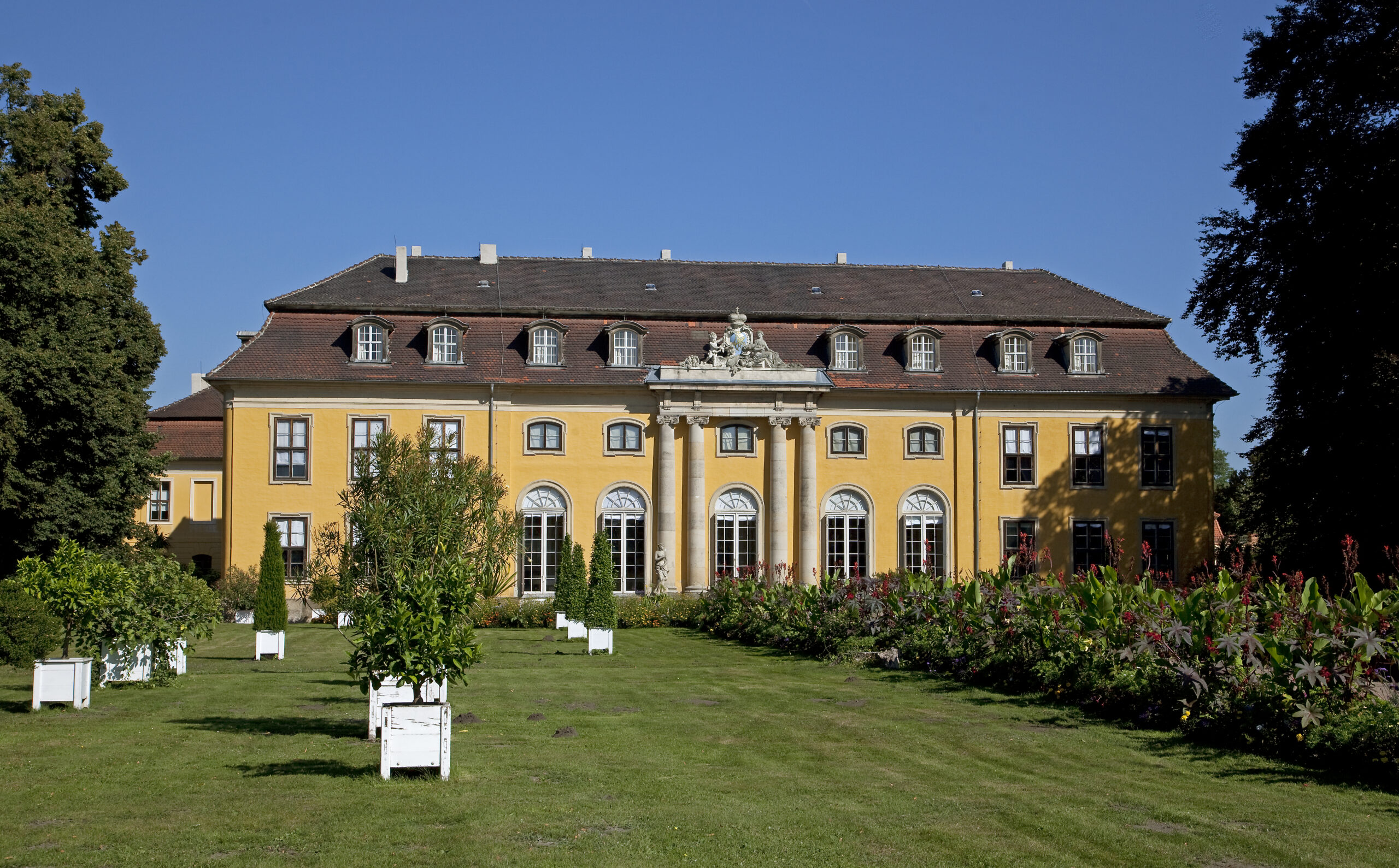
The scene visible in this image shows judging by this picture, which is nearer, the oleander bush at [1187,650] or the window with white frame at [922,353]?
Answer: the oleander bush at [1187,650]

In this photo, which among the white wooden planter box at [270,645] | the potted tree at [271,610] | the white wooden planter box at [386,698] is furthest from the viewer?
the potted tree at [271,610]

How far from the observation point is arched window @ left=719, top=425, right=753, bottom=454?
41987 millimetres

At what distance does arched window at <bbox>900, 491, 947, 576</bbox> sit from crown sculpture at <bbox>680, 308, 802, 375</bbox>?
19.9 feet

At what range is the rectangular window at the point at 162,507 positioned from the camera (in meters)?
55.1

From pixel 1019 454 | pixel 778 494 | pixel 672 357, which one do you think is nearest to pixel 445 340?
pixel 672 357

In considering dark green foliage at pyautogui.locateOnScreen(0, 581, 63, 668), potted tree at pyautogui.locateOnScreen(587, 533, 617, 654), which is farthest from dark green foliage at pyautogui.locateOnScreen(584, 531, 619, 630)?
dark green foliage at pyautogui.locateOnScreen(0, 581, 63, 668)

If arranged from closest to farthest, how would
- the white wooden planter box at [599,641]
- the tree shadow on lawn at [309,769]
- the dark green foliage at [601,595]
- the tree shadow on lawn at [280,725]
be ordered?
the tree shadow on lawn at [309,769] < the tree shadow on lawn at [280,725] < the white wooden planter box at [599,641] < the dark green foliage at [601,595]

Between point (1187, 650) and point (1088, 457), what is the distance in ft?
93.0

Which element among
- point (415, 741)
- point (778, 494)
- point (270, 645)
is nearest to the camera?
point (415, 741)

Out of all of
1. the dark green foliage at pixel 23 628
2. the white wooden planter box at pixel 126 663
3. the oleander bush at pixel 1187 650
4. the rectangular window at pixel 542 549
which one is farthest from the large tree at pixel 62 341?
the oleander bush at pixel 1187 650

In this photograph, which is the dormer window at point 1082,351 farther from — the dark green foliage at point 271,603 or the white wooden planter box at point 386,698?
the white wooden planter box at point 386,698

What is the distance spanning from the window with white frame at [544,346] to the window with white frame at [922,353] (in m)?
12.0

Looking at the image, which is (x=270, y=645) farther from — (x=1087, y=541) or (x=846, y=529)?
(x=1087, y=541)

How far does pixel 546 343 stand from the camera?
4162 cm
